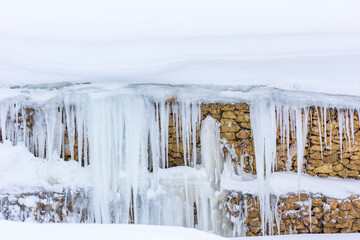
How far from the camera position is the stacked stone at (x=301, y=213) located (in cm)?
376

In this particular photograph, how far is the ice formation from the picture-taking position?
3.30 metres

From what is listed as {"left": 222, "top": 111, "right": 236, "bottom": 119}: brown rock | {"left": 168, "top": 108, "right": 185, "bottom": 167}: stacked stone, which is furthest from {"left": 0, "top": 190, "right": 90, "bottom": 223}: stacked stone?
{"left": 222, "top": 111, "right": 236, "bottom": 119}: brown rock

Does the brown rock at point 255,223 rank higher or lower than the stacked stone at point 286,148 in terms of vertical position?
lower

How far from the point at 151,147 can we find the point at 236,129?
930mm

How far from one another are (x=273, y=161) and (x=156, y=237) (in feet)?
6.94

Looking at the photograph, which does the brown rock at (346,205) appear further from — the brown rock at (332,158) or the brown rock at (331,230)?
the brown rock at (332,158)

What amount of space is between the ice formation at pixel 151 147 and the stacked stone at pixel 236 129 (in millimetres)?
78

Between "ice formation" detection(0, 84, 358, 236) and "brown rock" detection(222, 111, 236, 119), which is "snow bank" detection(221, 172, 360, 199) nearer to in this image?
"ice formation" detection(0, 84, 358, 236)

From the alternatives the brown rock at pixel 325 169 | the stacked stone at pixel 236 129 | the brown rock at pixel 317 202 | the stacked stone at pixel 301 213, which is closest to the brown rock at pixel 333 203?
the stacked stone at pixel 301 213

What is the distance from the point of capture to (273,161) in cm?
355

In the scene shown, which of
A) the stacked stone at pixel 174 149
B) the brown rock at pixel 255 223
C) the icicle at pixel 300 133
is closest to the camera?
the icicle at pixel 300 133

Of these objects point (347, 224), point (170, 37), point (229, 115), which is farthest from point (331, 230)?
point (170, 37)

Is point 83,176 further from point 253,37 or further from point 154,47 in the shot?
point 253,37

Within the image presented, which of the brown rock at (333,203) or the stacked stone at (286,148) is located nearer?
the stacked stone at (286,148)
